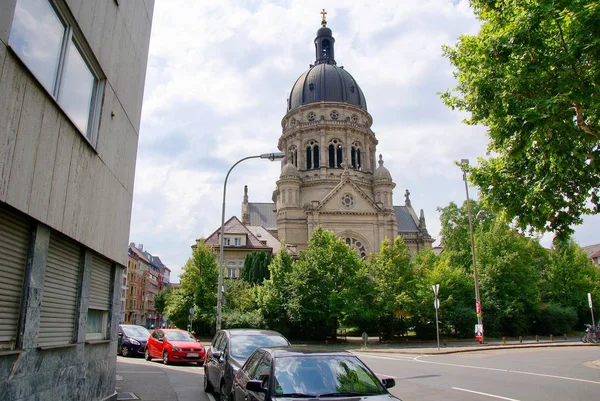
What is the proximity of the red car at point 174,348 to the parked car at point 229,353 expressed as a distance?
693cm

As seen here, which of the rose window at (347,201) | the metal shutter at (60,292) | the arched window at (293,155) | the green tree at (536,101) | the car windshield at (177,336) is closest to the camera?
the metal shutter at (60,292)

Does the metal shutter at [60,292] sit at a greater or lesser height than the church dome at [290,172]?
lesser

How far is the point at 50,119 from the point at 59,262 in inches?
94.3

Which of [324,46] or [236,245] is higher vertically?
[324,46]

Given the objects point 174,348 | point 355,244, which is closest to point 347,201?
point 355,244

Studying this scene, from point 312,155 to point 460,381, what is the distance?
184 feet

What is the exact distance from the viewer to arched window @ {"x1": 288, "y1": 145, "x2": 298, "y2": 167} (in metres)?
68.6

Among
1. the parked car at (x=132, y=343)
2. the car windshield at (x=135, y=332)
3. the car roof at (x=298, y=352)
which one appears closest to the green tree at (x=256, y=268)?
the car windshield at (x=135, y=332)

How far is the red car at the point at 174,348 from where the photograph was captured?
18234mm

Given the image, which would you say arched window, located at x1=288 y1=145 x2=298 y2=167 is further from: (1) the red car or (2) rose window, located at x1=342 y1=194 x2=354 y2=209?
(1) the red car

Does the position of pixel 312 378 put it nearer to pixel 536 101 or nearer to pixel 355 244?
pixel 536 101

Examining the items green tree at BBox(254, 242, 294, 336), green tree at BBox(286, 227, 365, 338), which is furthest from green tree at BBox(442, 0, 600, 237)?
green tree at BBox(254, 242, 294, 336)

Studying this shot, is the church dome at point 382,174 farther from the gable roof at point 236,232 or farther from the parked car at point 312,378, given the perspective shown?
the parked car at point 312,378

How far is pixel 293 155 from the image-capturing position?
227 ft
